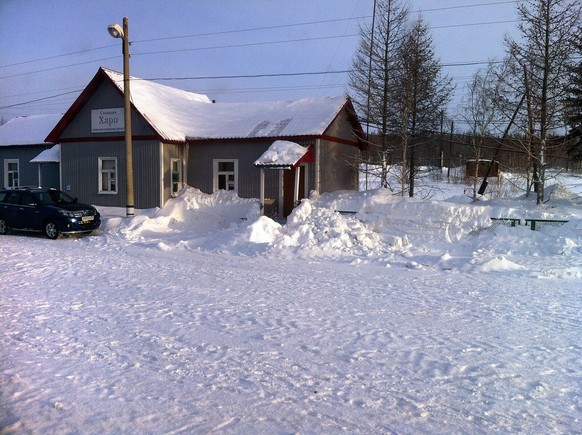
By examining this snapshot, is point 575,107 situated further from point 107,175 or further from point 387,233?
point 107,175

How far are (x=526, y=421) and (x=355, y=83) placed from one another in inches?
870

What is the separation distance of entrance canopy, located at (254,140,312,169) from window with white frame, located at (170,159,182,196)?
4.53m

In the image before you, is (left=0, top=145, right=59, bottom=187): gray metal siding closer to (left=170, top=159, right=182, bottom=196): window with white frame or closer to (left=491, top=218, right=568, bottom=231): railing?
(left=170, top=159, right=182, bottom=196): window with white frame

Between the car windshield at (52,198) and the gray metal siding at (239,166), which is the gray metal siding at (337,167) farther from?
the car windshield at (52,198)

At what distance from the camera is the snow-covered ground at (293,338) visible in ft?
13.4

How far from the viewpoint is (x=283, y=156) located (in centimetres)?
1841

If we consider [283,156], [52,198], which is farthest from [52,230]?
[283,156]

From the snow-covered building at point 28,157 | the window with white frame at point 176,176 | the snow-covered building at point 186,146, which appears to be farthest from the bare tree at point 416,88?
the snow-covered building at point 28,157

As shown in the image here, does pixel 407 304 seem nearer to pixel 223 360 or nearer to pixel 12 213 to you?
pixel 223 360

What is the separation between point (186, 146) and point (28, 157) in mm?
10495

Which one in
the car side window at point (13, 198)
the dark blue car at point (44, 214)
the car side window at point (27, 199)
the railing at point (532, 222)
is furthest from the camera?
the car side window at point (13, 198)

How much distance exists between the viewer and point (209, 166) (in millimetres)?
21250

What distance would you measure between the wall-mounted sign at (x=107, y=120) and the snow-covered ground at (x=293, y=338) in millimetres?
8644

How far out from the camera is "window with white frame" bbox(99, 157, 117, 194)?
70.6 feet
